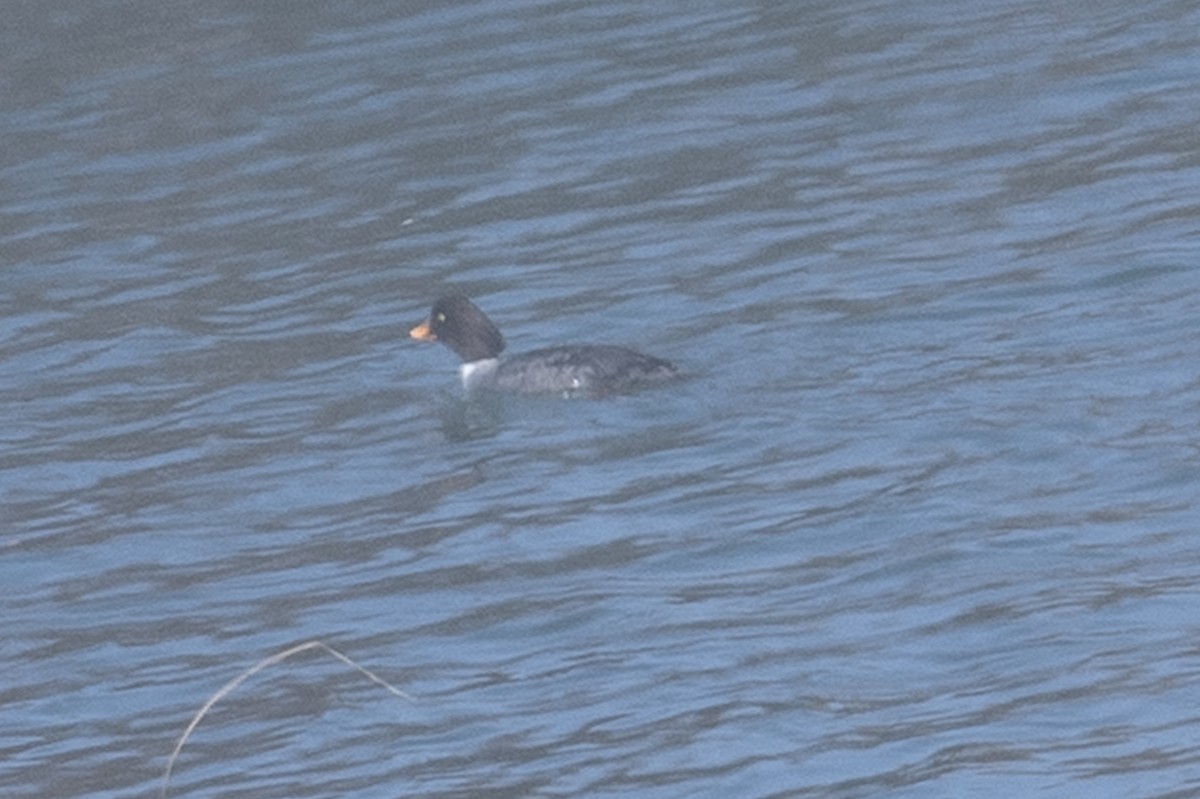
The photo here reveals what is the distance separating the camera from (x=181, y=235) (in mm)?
20719

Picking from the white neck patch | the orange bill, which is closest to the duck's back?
the white neck patch

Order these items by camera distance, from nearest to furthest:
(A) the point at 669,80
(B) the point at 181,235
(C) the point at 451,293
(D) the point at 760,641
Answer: (D) the point at 760,641
(C) the point at 451,293
(B) the point at 181,235
(A) the point at 669,80

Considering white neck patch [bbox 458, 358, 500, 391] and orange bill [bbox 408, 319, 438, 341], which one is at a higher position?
orange bill [bbox 408, 319, 438, 341]

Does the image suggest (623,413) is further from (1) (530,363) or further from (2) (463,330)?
(2) (463,330)

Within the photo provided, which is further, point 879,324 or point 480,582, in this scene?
point 879,324

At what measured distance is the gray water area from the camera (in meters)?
10.9

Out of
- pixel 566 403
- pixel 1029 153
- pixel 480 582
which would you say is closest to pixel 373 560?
pixel 480 582

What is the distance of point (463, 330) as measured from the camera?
646 inches

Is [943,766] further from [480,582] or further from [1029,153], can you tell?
[1029,153]

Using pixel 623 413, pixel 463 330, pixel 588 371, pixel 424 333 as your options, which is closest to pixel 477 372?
pixel 463 330

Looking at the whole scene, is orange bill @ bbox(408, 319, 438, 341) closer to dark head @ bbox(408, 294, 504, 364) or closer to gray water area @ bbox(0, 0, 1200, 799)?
dark head @ bbox(408, 294, 504, 364)

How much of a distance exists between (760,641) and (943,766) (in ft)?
5.50

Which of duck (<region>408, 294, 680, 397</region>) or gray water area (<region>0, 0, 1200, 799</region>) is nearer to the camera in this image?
gray water area (<region>0, 0, 1200, 799</region>)

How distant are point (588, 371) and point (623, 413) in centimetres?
31
